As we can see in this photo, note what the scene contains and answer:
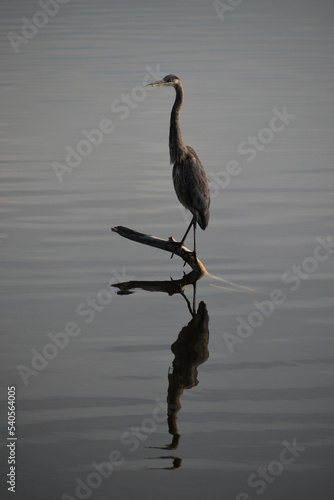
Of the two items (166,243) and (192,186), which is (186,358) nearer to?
(166,243)

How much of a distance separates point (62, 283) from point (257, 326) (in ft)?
7.91

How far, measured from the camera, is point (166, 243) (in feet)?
35.1

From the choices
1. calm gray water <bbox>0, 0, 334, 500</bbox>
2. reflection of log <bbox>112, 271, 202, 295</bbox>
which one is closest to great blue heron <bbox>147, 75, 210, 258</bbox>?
reflection of log <bbox>112, 271, 202, 295</bbox>

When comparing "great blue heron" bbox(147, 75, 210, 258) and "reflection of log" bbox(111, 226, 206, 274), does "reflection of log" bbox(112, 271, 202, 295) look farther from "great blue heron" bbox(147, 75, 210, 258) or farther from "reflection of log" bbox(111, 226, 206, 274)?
"great blue heron" bbox(147, 75, 210, 258)

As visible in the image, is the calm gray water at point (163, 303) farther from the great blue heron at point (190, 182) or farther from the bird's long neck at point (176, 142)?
the bird's long neck at point (176, 142)

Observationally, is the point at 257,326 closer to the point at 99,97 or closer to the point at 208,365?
the point at 208,365

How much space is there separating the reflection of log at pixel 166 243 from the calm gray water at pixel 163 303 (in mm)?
195

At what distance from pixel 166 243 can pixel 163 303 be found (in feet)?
3.00

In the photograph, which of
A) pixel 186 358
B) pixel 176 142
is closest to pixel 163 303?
pixel 186 358

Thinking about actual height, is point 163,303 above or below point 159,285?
below

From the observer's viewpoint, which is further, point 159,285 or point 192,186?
point 192,186

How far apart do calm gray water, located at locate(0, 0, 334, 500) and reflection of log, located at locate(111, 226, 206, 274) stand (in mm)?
195

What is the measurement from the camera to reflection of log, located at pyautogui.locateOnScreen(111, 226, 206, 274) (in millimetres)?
10688

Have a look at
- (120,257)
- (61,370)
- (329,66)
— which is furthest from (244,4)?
(61,370)
